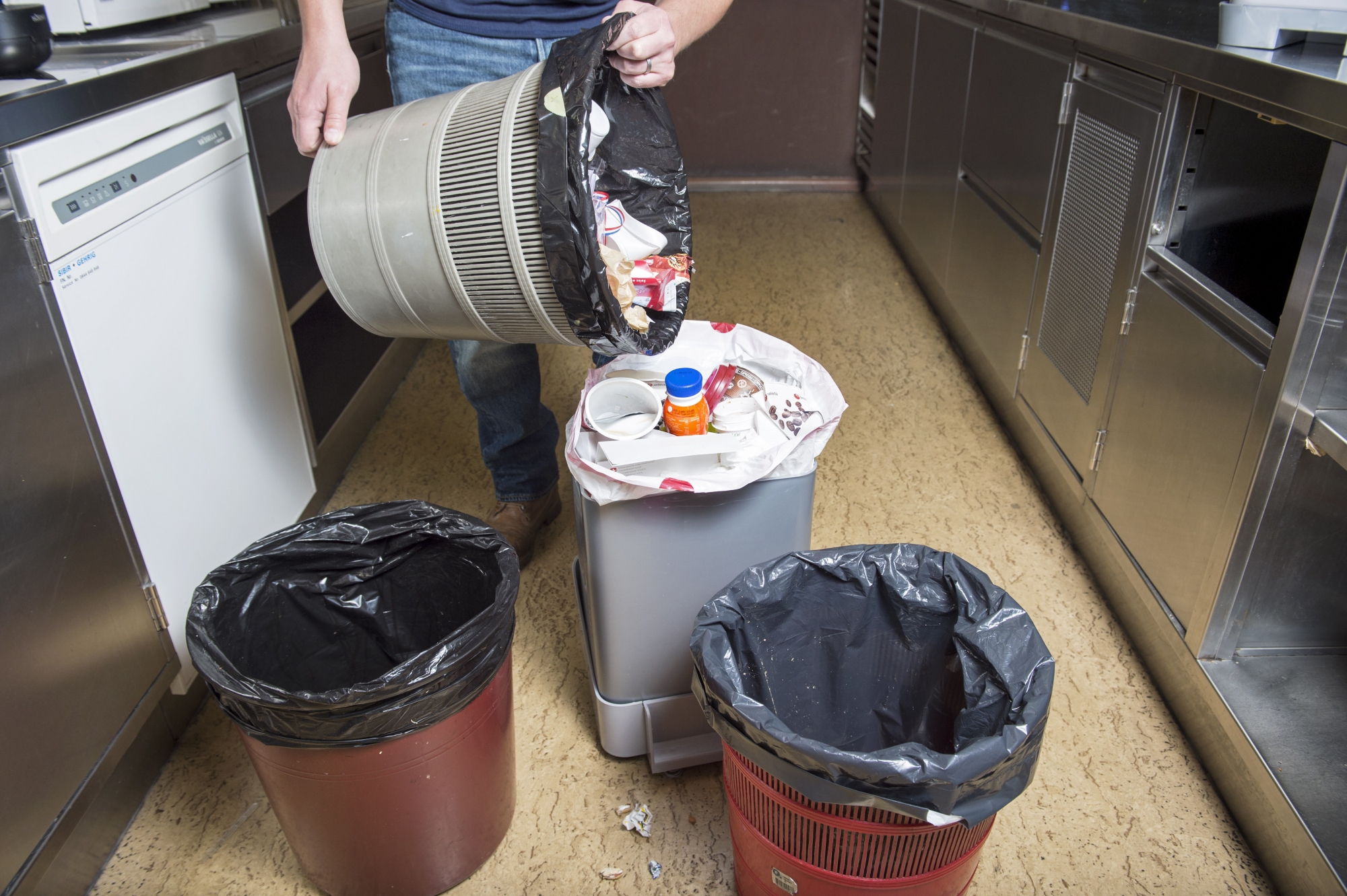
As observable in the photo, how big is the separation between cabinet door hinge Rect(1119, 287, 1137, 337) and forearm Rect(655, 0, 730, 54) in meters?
0.78

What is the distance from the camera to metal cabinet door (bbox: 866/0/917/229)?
277cm

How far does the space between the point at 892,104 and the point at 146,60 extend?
2.28 metres

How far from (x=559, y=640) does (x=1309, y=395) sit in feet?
3.58

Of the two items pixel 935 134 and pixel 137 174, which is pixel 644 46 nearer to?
pixel 137 174

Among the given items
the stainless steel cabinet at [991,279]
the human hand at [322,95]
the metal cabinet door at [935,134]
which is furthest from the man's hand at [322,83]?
the metal cabinet door at [935,134]

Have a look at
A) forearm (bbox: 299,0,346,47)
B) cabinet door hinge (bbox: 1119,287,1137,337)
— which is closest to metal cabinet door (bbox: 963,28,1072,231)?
cabinet door hinge (bbox: 1119,287,1137,337)

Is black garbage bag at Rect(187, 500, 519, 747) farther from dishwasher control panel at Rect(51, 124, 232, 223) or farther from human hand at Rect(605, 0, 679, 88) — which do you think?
human hand at Rect(605, 0, 679, 88)

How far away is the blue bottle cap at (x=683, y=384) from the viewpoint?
3.47ft

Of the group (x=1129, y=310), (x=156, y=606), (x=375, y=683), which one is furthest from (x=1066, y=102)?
(x=156, y=606)

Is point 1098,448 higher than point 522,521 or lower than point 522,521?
higher

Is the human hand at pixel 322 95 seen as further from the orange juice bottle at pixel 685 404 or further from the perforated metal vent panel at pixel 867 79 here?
the perforated metal vent panel at pixel 867 79

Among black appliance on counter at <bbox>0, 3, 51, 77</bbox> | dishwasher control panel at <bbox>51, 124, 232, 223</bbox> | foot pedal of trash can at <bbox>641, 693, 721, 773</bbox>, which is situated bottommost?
foot pedal of trash can at <bbox>641, 693, 721, 773</bbox>

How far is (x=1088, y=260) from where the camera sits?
63.6 inches

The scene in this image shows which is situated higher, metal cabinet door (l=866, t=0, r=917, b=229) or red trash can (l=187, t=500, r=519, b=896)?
metal cabinet door (l=866, t=0, r=917, b=229)
